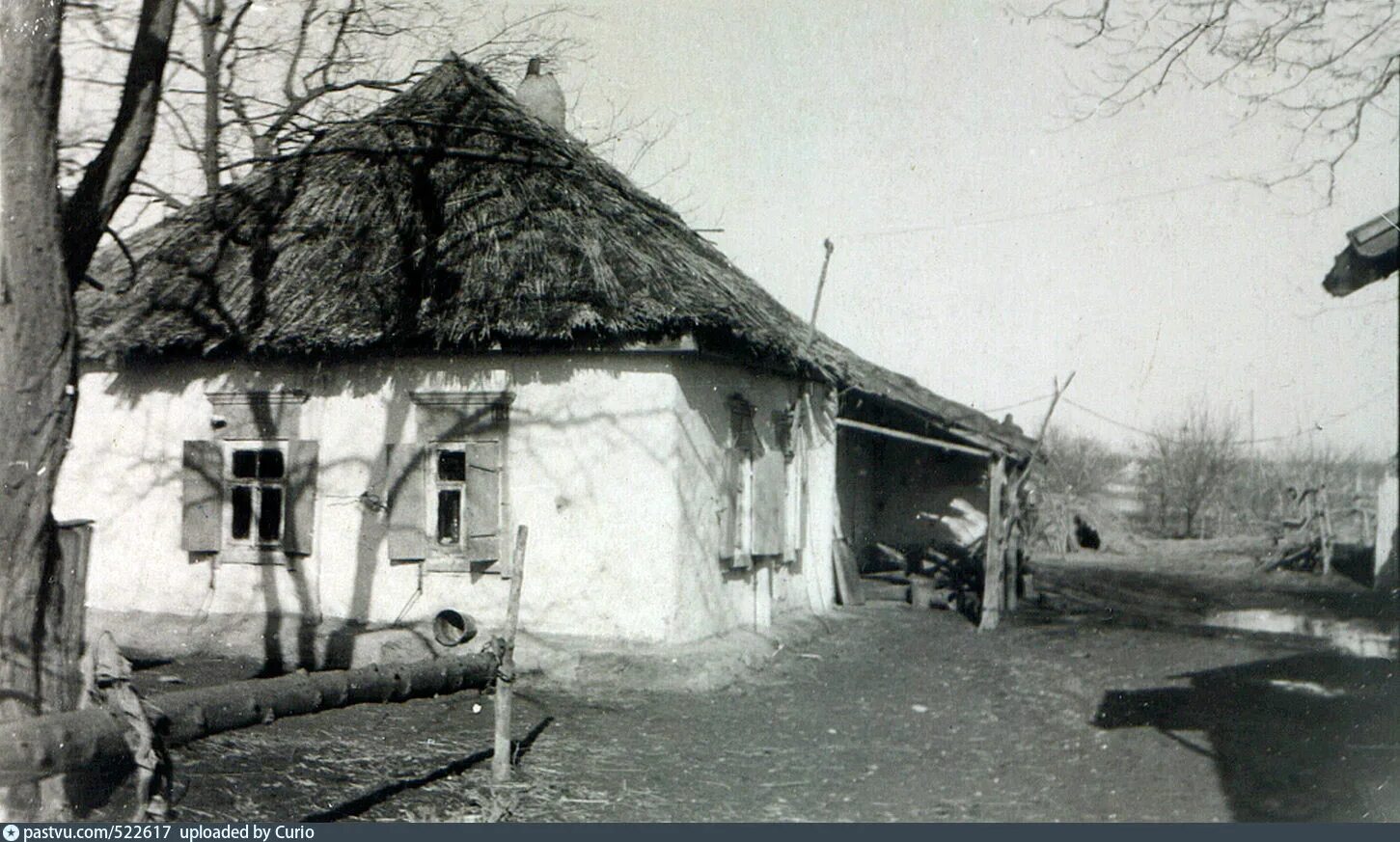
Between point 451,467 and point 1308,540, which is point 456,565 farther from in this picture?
point 1308,540

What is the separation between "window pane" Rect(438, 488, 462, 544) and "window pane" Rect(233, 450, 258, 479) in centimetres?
186

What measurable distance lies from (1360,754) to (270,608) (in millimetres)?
8336

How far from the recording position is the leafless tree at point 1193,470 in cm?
3164

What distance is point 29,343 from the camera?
199 inches

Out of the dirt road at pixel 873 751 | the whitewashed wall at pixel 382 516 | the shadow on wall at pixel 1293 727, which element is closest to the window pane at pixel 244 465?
the whitewashed wall at pixel 382 516

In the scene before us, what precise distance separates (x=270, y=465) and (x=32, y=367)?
510 cm

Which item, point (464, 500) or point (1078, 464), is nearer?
point (464, 500)

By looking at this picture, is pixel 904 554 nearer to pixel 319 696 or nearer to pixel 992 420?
pixel 992 420

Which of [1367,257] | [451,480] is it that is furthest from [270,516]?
[1367,257]

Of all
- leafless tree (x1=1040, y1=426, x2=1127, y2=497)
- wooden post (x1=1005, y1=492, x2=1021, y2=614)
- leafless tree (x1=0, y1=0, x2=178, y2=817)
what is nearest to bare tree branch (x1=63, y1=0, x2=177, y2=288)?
leafless tree (x1=0, y1=0, x2=178, y2=817)

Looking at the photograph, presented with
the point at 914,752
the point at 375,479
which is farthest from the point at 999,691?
the point at 375,479

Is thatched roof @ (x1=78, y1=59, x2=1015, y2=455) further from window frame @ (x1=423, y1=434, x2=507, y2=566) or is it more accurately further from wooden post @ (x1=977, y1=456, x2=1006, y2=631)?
wooden post @ (x1=977, y1=456, x2=1006, y2=631)

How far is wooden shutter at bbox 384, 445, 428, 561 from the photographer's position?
30.7ft

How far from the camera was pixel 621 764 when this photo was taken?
659cm
